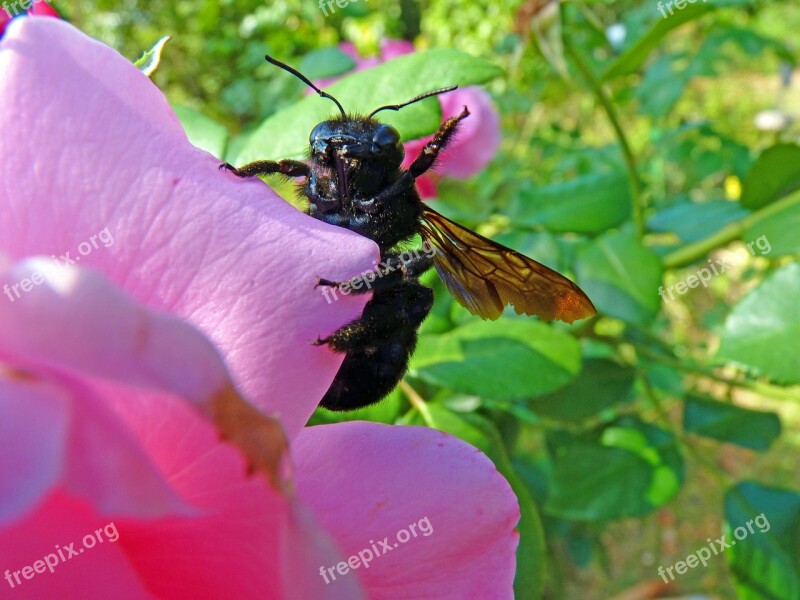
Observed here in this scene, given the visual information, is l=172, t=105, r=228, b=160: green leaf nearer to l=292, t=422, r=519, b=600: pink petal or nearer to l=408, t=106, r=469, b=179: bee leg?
l=408, t=106, r=469, b=179: bee leg

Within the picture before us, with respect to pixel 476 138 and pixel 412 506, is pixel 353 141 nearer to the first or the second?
pixel 412 506

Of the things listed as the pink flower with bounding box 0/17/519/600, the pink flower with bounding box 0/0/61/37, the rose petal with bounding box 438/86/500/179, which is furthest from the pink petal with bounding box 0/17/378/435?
the rose petal with bounding box 438/86/500/179

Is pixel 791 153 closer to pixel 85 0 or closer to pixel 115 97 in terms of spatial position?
pixel 115 97

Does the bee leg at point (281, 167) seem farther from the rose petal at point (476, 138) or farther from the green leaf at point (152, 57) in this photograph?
the rose petal at point (476, 138)

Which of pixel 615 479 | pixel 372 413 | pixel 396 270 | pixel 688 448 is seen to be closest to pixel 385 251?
pixel 396 270

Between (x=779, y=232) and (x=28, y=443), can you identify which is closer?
(x=28, y=443)
